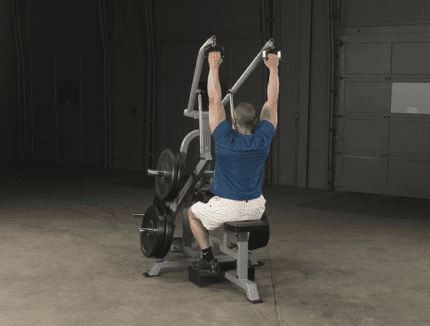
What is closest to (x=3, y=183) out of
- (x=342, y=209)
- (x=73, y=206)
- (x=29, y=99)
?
(x=73, y=206)

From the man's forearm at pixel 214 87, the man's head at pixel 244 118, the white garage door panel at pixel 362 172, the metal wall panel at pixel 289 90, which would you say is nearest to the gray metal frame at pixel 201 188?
the man's forearm at pixel 214 87

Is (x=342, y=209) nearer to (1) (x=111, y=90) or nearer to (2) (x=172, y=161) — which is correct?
(2) (x=172, y=161)

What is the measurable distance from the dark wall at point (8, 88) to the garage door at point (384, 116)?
780 centimetres

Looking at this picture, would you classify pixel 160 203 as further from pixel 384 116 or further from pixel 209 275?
pixel 384 116

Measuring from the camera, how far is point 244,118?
4.03 meters

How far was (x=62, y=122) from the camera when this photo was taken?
12.2 metres

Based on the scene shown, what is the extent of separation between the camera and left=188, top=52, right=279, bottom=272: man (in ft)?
13.1

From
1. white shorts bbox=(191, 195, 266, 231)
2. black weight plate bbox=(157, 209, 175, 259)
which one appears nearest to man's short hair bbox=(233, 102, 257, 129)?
white shorts bbox=(191, 195, 266, 231)

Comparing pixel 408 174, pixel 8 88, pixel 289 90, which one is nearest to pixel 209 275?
pixel 408 174

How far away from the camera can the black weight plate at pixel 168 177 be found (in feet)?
14.9

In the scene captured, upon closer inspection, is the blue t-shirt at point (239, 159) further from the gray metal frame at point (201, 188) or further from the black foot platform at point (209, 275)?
the black foot platform at point (209, 275)

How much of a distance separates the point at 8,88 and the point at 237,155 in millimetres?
10170

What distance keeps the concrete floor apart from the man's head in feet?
4.24

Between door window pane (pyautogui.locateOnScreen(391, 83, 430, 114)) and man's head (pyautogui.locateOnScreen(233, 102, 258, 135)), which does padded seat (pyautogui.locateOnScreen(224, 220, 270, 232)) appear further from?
door window pane (pyautogui.locateOnScreen(391, 83, 430, 114))
